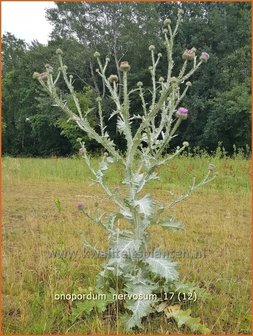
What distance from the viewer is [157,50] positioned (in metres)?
23.6

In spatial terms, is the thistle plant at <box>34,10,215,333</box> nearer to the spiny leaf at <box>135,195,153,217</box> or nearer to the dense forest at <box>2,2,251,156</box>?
the spiny leaf at <box>135,195,153,217</box>

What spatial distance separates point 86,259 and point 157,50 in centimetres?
2157

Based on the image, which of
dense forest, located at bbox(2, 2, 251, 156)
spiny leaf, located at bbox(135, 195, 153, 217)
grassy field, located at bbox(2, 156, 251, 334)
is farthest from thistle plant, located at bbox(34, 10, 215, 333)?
dense forest, located at bbox(2, 2, 251, 156)

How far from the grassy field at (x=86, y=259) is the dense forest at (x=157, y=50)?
14.0 m

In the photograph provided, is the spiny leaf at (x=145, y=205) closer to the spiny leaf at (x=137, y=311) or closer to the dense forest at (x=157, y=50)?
the spiny leaf at (x=137, y=311)

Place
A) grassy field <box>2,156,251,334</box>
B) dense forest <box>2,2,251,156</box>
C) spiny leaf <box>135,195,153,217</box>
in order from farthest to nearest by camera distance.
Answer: dense forest <box>2,2,251,156</box>, grassy field <box>2,156,251,334</box>, spiny leaf <box>135,195,153,217</box>

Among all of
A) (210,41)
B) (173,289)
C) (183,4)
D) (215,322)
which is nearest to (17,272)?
(173,289)

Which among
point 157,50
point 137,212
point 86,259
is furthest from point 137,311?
point 157,50

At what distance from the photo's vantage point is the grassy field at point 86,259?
2.51 m

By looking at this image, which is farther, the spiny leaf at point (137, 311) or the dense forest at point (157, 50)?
the dense forest at point (157, 50)

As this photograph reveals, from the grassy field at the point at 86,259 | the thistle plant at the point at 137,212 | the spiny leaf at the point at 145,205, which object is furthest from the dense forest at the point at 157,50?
the spiny leaf at the point at 145,205

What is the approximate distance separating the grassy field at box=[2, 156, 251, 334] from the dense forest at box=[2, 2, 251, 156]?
1399cm

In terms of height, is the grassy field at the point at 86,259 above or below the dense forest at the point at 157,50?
below

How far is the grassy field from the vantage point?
2.51 m
